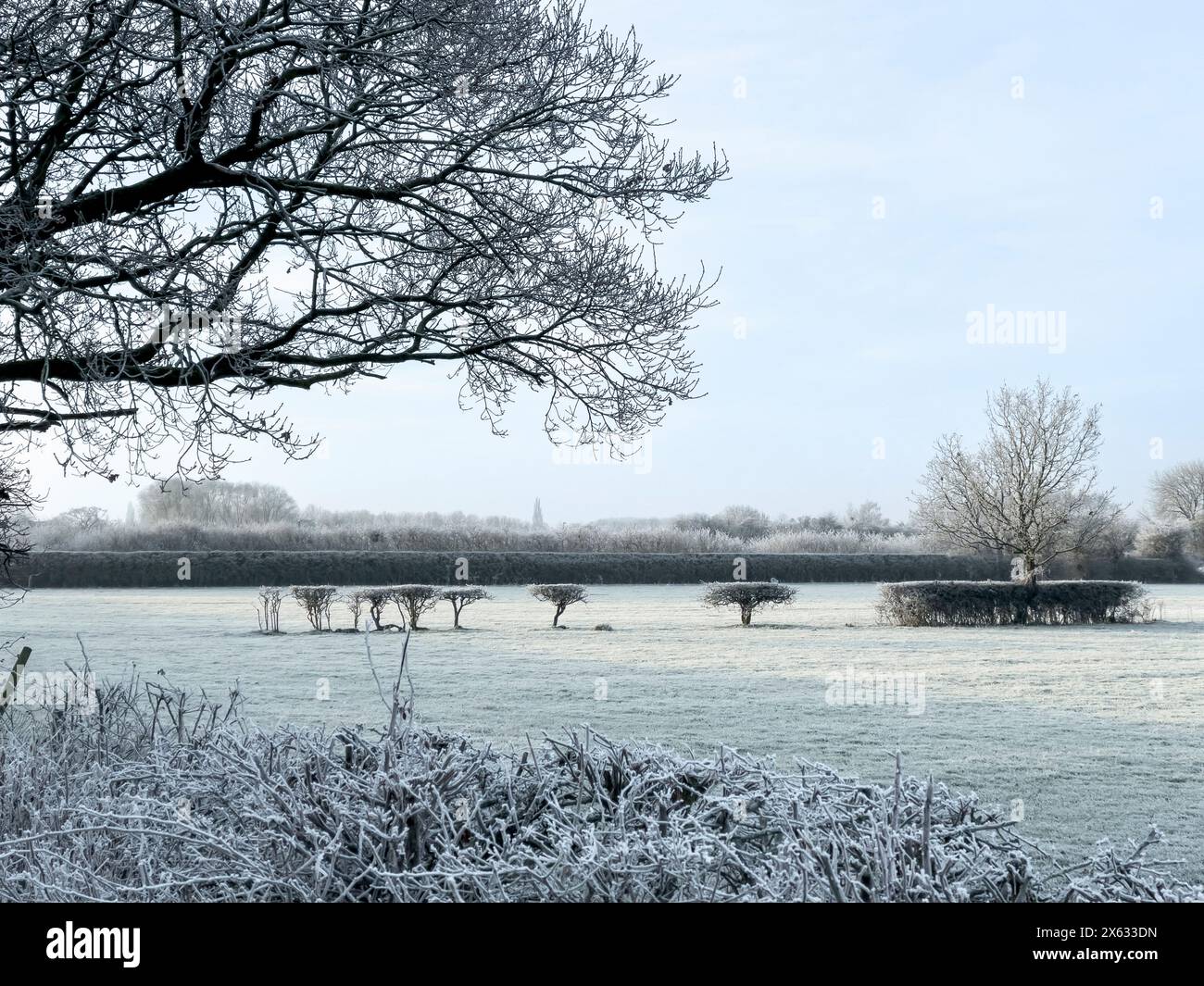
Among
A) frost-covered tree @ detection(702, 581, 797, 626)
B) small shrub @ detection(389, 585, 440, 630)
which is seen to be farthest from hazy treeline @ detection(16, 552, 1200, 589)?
small shrub @ detection(389, 585, 440, 630)

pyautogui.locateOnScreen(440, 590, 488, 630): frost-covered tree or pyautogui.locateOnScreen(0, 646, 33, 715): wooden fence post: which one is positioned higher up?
pyautogui.locateOnScreen(0, 646, 33, 715): wooden fence post

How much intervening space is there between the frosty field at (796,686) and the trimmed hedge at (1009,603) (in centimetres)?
77

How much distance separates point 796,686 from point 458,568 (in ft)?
56.4

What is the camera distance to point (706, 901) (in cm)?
220

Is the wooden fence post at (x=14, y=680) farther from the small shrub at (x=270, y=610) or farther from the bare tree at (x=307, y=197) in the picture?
the small shrub at (x=270, y=610)

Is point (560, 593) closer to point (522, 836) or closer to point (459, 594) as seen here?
point (459, 594)

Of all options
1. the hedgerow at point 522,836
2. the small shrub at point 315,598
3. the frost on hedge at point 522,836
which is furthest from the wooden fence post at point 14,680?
the small shrub at point 315,598

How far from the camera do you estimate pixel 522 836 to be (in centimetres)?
274

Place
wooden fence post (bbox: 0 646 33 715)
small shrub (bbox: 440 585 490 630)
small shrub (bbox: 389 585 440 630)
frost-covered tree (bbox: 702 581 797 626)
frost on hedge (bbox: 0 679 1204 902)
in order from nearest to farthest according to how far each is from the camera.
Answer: frost on hedge (bbox: 0 679 1204 902) → wooden fence post (bbox: 0 646 33 715) → small shrub (bbox: 389 585 440 630) → small shrub (bbox: 440 585 490 630) → frost-covered tree (bbox: 702 581 797 626)

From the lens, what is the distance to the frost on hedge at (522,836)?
237 centimetres

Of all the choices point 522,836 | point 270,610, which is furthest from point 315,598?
point 522,836

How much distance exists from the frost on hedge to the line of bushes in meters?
22.7

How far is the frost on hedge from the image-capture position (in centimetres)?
237

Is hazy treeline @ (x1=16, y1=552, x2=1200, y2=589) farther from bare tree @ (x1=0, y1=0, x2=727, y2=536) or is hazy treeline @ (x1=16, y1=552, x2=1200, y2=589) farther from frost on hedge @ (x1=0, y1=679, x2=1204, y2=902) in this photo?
frost on hedge @ (x1=0, y1=679, x2=1204, y2=902)
